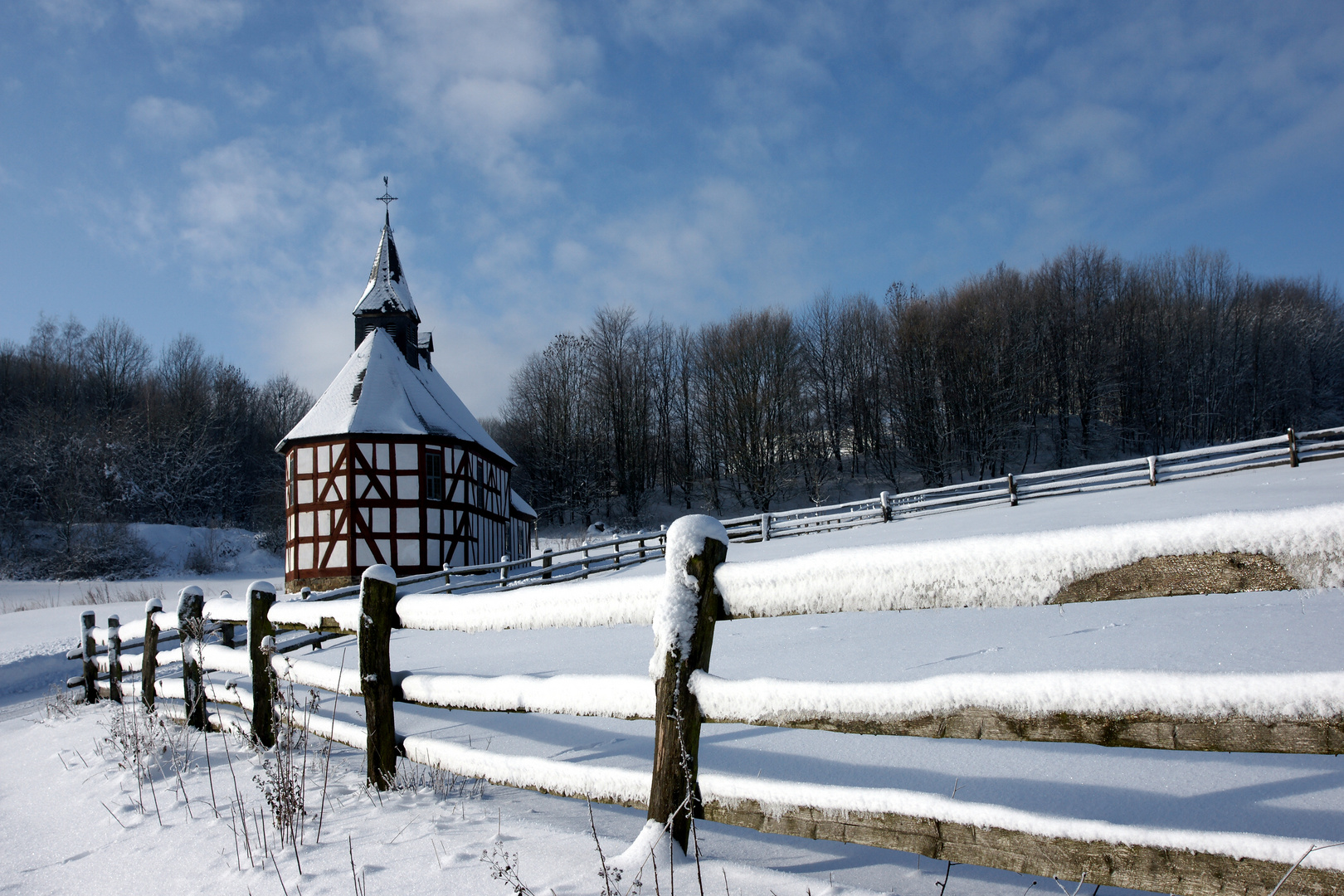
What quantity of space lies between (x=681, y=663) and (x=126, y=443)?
50.4 m

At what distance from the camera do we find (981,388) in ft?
123

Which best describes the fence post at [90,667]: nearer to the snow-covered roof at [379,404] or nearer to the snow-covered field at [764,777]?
the snow-covered field at [764,777]

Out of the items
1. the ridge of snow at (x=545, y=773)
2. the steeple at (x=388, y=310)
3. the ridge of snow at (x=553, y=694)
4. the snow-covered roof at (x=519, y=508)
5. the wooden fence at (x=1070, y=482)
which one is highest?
the steeple at (x=388, y=310)

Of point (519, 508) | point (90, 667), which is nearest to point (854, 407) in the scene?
point (519, 508)

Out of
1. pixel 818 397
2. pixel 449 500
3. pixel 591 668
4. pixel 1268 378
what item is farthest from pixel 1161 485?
pixel 1268 378

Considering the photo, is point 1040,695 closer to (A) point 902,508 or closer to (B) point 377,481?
(A) point 902,508

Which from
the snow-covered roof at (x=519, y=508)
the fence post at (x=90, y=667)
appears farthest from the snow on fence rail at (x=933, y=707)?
the snow-covered roof at (x=519, y=508)

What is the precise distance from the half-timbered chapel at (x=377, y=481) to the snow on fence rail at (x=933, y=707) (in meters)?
18.6

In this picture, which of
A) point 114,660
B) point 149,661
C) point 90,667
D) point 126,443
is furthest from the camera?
point 126,443

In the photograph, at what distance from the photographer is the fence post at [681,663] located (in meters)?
2.29

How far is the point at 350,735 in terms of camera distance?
3.96 metres

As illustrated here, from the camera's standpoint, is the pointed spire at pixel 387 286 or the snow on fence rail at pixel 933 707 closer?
the snow on fence rail at pixel 933 707

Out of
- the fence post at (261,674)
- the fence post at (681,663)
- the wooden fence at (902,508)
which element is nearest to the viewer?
the fence post at (681,663)

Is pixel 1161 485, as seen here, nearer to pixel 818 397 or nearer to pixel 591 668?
pixel 591 668
